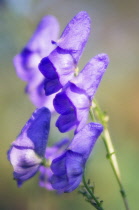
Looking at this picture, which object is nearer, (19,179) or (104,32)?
(19,179)

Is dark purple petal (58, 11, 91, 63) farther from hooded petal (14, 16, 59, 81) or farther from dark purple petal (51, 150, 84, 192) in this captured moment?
hooded petal (14, 16, 59, 81)

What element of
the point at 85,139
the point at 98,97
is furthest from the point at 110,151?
the point at 98,97

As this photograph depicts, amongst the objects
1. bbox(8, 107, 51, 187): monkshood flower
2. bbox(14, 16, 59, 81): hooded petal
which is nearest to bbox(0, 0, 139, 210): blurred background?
bbox(14, 16, 59, 81): hooded petal

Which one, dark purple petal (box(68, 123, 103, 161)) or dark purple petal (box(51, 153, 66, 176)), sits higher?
dark purple petal (box(68, 123, 103, 161))

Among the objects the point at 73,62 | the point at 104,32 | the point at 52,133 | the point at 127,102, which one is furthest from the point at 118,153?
the point at 104,32

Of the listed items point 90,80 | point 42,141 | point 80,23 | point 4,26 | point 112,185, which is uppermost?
point 4,26

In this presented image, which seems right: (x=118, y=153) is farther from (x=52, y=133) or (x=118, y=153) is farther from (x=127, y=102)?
(x=127, y=102)
